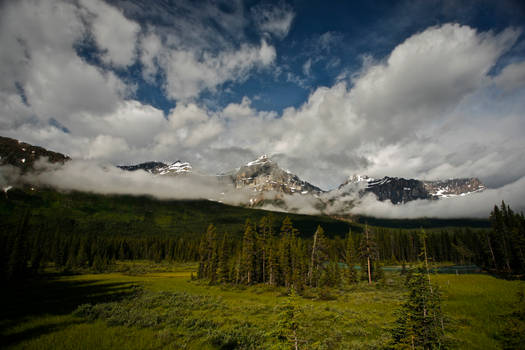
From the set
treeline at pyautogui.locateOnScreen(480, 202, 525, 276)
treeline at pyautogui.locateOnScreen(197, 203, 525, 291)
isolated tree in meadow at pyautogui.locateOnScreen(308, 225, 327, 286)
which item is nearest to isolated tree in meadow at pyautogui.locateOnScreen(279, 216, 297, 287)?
treeline at pyautogui.locateOnScreen(197, 203, 525, 291)

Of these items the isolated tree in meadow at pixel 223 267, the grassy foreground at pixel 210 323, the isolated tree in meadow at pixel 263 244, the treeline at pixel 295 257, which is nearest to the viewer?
the grassy foreground at pixel 210 323

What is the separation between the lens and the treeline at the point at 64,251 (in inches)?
2522

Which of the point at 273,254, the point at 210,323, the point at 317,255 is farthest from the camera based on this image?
the point at 273,254

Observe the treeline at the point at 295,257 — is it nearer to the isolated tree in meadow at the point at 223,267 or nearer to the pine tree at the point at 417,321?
the isolated tree in meadow at the point at 223,267

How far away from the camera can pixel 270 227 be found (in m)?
63.2

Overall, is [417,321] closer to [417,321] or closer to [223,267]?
[417,321]

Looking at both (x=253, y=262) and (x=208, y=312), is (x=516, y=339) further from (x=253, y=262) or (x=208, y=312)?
(x=253, y=262)

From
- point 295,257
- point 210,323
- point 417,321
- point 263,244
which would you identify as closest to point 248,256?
point 263,244

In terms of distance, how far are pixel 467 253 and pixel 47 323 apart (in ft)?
473

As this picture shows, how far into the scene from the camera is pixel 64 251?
102m

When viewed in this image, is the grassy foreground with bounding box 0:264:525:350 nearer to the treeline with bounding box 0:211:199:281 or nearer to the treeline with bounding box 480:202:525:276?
the treeline with bounding box 480:202:525:276

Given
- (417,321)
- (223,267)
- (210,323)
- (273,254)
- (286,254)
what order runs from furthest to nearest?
(223,267), (273,254), (286,254), (210,323), (417,321)

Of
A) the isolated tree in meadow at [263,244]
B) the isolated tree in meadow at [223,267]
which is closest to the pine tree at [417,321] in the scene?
the isolated tree in meadow at [263,244]

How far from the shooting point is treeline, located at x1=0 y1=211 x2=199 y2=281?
210ft
